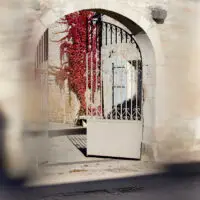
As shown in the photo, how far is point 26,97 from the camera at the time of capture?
6145 millimetres

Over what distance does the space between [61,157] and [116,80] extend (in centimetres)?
163

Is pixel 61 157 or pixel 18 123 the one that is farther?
pixel 61 157

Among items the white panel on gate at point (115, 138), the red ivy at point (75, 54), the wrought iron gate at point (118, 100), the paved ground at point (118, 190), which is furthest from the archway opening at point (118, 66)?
the red ivy at point (75, 54)

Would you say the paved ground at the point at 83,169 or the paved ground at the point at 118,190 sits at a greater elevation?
the paved ground at the point at 83,169

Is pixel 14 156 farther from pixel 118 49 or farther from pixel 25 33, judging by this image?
pixel 118 49

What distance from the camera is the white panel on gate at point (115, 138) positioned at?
7.38 meters

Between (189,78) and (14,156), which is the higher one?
(189,78)

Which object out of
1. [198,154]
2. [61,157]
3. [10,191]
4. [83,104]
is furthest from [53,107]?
[10,191]

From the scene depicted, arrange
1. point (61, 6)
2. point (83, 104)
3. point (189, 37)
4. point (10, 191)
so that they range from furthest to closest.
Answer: point (83, 104) < point (189, 37) < point (61, 6) < point (10, 191)

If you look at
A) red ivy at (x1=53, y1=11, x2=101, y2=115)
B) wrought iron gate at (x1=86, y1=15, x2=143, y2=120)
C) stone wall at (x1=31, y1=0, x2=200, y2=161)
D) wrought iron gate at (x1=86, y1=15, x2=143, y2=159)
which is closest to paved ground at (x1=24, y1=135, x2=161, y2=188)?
wrought iron gate at (x1=86, y1=15, x2=143, y2=159)

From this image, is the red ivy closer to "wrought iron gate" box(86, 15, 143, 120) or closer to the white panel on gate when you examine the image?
"wrought iron gate" box(86, 15, 143, 120)

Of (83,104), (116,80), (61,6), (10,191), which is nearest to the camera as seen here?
(10,191)

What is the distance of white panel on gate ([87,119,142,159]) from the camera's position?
291 inches

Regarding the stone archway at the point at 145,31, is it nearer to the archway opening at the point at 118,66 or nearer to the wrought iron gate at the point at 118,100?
the archway opening at the point at 118,66
